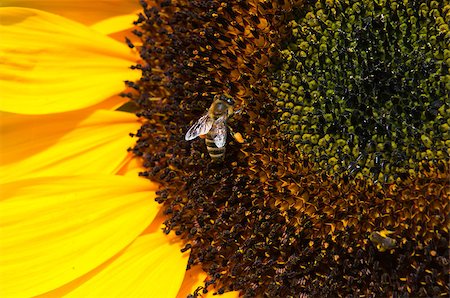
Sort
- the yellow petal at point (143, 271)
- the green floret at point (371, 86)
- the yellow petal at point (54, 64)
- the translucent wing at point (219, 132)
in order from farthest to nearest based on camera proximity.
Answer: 1. the yellow petal at point (54, 64)
2. the yellow petal at point (143, 271)
3. the translucent wing at point (219, 132)
4. the green floret at point (371, 86)

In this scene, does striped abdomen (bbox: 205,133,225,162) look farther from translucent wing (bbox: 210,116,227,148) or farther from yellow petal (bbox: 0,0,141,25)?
yellow petal (bbox: 0,0,141,25)

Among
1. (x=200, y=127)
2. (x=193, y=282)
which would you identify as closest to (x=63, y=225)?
(x=193, y=282)

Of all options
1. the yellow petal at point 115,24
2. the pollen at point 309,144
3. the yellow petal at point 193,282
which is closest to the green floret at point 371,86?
the pollen at point 309,144

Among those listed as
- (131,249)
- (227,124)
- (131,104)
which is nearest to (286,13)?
(227,124)

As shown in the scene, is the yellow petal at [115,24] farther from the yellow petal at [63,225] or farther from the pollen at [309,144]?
the yellow petal at [63,225]

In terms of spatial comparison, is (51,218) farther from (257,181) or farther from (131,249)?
(257,181)

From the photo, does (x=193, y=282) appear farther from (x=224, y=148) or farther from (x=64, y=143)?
(x=64, y=143)
